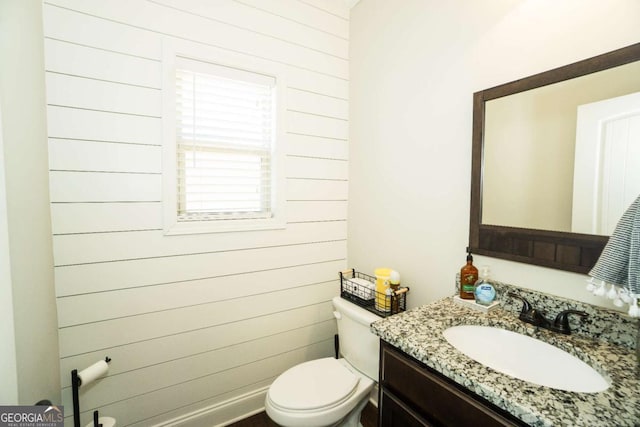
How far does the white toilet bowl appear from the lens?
129 centimetres

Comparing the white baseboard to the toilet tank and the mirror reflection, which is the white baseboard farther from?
the mirror reflection

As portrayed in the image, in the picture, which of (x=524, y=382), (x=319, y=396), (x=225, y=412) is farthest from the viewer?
(x=225, y=412)

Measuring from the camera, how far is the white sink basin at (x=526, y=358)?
2.95 feet

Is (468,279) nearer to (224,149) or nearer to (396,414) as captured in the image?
(396,414)

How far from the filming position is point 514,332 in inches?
42.5

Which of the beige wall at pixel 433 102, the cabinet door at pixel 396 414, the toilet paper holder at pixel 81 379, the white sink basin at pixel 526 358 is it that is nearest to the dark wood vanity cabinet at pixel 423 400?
the cabinet door at pixel 396 414

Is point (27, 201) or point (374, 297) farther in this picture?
point (374, 297)

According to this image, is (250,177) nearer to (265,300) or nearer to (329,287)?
(265,300)

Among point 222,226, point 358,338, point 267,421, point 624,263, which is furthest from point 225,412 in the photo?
point 624,263

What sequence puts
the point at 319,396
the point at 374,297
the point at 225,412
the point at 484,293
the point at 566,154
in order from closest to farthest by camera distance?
the point at 566,154 → the point at 484,293 → the point at 319,396 → the point at 374,297 → the point at 225,412

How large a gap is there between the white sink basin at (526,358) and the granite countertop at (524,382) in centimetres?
2

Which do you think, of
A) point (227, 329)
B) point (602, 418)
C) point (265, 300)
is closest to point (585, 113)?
point (602, 418)

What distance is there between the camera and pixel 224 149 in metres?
1.77

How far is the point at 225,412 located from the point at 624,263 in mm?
2106
